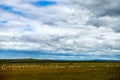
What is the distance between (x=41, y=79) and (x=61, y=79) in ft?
14.3

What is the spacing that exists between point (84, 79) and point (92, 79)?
1779 mm

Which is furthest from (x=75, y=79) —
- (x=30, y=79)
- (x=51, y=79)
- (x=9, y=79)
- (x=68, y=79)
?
(x=9, y=79)

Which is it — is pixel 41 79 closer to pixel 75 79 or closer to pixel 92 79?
pixel 75 79

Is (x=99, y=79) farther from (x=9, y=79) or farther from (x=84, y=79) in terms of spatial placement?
(x=9, y=79)

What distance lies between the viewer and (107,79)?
5916 cm

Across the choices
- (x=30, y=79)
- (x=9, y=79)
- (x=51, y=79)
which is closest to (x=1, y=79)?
(x=9, y=79)

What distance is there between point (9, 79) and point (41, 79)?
7.34 metres

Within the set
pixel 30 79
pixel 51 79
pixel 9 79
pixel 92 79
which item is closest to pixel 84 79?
pixel 92 79

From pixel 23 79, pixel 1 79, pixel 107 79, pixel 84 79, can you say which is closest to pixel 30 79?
pixel 23 79

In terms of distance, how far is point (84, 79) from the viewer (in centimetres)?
5847

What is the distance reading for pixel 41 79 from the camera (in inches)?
2271

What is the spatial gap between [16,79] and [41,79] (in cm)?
577

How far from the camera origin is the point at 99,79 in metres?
58.4

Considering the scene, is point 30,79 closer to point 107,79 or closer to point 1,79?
point 1,79
